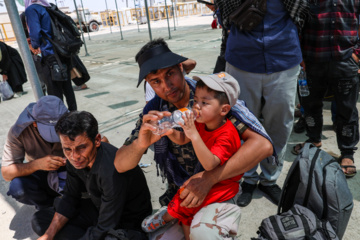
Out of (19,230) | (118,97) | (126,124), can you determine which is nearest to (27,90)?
(118,97)

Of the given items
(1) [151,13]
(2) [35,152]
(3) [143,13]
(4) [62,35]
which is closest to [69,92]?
(4) [62,35]

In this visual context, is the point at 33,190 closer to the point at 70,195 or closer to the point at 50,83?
the point at 70,195

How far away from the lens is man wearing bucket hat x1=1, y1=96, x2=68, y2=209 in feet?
6.57

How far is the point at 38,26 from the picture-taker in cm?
344

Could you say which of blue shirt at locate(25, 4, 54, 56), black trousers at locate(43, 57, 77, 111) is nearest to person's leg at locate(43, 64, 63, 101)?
black trousers at locate(43, 57, 77, 111)

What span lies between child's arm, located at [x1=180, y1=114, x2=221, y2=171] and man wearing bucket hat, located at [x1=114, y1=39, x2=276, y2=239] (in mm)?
113

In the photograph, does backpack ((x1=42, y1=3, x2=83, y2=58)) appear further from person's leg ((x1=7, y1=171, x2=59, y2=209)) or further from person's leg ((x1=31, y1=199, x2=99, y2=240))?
person's leg ((x1=31, y1=199, x2=99, y2=240))

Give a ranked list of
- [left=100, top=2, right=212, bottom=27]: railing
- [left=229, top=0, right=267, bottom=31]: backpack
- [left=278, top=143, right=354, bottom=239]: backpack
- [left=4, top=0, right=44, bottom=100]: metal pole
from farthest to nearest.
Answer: [left=100, top=2, right=212, bottom=27]: railing, [left=4, top=0, right=44, bottom=100]: metal pole, [left=229, top=0, right=267, bottom=31]: backpack, [left=278, top=143, right=354, bottom=239]: backpack

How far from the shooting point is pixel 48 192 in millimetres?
2260

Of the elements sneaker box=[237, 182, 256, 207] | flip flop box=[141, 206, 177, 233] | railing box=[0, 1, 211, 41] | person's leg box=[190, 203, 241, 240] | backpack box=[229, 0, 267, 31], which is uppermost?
railing box=[0, 1, 211, 41]

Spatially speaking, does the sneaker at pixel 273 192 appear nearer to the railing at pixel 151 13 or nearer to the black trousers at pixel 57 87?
the black trousers at pixel 57 87

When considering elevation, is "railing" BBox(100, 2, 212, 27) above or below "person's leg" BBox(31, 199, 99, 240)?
above

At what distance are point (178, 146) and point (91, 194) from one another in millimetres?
727

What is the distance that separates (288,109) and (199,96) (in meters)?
0.96
